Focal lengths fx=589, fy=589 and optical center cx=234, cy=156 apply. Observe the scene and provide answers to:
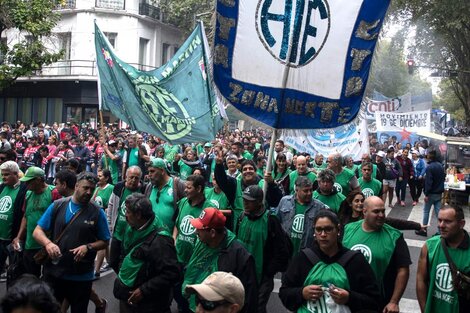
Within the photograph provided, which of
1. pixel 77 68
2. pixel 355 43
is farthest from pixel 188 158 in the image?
pixel 77 68

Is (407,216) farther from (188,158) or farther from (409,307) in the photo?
(409,307)

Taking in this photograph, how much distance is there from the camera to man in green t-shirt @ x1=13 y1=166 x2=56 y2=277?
19.1 feet

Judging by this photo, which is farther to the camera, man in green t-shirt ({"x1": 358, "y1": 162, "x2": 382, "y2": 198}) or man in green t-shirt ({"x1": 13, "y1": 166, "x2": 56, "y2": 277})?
man in green t-shirt ({"x1": 358, "y1": 162, "x2": 382, "y2": 198})

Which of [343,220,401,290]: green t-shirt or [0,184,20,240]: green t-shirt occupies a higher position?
[343,220,401,290]: green t-shirt

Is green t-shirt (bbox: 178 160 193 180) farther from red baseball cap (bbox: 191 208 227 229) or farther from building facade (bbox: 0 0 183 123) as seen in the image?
building facade (bbox: 0 0 183 123)

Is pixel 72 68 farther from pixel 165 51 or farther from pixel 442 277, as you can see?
pixel 442 277

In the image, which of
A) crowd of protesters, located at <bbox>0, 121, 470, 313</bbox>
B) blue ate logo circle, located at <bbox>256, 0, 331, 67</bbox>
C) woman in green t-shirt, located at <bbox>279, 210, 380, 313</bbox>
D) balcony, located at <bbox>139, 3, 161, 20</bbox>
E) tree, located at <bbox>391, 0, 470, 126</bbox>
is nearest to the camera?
woman in green t-shirt, located at <bbox>279, 210, 380, 313</bbox>

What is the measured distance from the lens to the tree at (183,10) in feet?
109

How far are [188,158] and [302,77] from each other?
23.2 feet

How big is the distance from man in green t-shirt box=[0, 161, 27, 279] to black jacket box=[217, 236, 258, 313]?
2.93m

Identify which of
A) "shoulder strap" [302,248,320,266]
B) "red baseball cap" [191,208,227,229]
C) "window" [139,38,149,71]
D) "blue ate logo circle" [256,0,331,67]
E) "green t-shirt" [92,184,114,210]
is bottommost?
"green t-shirt" [92,184,114,210]

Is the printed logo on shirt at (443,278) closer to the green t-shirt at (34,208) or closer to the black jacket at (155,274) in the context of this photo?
the black jacket at (155,274)

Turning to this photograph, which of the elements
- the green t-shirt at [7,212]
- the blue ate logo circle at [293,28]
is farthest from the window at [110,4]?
the blue ate logo circle at [293,28]

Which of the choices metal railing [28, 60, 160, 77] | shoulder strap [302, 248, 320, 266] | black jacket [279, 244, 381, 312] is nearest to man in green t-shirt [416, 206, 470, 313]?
black jacket [279, 244, 381, 312]
